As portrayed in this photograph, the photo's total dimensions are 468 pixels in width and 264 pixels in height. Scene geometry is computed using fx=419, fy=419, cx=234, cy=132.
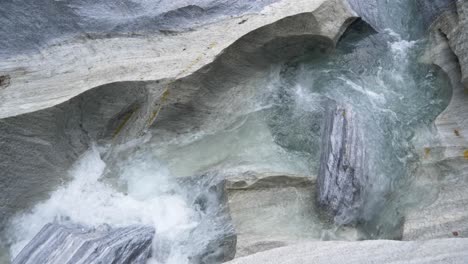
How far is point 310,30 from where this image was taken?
24.0 ft

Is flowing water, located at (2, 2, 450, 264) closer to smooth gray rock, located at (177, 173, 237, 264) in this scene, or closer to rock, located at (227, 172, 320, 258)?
smooth gray rock, located at (177, 173, 237, 264)

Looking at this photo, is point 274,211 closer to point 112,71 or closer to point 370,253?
point 370,253

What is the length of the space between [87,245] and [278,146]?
10.7ft

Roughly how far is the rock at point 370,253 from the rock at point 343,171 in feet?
3.93

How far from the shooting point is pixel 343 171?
19.5 feet

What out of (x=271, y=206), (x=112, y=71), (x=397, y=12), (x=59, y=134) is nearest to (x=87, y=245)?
(x=59, y=134)

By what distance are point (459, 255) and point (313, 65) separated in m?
4.57

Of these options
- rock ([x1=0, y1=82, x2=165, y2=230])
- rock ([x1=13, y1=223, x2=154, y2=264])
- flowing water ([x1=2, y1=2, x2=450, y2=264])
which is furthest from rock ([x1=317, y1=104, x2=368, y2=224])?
rock ([x1=0, y1=82, x2=165, y2=230])

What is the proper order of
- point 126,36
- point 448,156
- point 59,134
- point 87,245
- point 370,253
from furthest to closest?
point 126,36 < point 59,134 < point 448,156 < point 87,245 < point 370,253

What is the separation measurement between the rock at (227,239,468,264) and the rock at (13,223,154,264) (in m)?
1.42

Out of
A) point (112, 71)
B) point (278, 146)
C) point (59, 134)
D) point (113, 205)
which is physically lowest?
point (278, 146)

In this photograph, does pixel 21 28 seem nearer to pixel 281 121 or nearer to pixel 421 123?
pixel 281 121

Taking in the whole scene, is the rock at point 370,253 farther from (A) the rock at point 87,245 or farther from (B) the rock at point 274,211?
(A) the rock at point 87,245

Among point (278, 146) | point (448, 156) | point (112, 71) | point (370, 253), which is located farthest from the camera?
point (278, 146)
